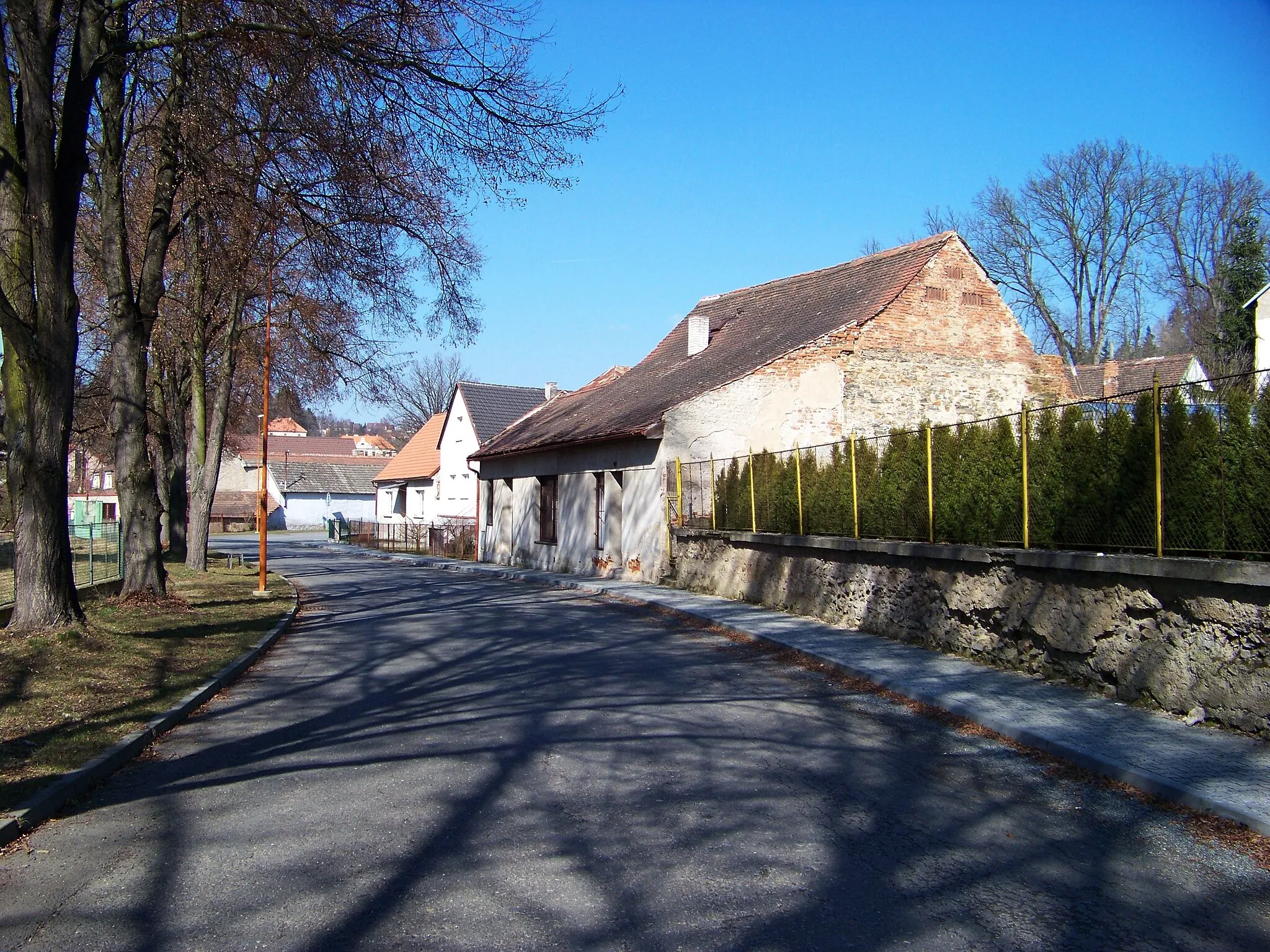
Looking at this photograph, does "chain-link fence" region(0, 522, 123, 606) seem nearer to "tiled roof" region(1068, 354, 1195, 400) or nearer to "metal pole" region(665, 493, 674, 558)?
"metal pole" region(665, 493, 674, 558)

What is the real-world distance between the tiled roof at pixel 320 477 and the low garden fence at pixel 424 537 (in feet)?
66.3

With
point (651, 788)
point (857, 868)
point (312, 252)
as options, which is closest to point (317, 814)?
point (651, 788)

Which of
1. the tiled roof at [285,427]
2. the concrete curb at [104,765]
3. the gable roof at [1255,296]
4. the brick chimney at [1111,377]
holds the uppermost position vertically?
the tiled roof at [285,427]

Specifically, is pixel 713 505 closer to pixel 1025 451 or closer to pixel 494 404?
pixel 1025 451

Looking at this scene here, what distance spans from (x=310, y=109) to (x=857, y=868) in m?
9.67

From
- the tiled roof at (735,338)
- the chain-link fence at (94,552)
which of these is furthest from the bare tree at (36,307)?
the tiled roof at (735,338)

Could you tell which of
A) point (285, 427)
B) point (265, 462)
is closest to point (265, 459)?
point (265, 462)

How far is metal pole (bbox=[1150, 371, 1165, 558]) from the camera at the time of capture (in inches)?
336

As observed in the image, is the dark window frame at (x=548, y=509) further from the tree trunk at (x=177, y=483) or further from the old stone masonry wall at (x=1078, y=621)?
the old stone masonry wall at (x=1078, y=621)

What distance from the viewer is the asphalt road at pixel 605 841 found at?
419 cm

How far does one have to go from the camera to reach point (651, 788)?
20.4 ft

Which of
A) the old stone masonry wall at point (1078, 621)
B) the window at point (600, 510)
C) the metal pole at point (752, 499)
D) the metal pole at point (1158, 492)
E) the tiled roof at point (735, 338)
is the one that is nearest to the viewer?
the old stone masonry wall at point (1078, 621)

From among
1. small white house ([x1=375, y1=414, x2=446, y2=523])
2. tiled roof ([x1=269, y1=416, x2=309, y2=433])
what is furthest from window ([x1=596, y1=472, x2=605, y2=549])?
tiled roof ([x1=269, y1=416, x2=309, y2=433])

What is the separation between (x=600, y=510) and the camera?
985 inches
